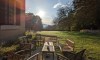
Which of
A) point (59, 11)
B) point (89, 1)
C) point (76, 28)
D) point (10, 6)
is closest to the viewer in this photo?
point (10, 6)

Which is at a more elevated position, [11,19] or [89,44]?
[11,19]

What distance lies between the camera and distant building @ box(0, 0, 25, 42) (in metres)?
14.8

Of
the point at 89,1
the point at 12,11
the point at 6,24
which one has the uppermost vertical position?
the point at 89,1

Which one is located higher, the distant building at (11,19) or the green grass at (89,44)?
the distant building at (11,19)

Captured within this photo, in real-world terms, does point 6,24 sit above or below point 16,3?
below

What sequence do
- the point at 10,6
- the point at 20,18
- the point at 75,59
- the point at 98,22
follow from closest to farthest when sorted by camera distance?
1. the point at 75,59
2. the point at 10,6
3. the point at 20,18
4. the point at 98,22

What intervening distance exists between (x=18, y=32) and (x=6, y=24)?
10.2ft

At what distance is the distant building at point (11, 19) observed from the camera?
584 inches

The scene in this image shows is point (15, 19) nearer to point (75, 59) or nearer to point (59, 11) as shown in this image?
point (75, 59)

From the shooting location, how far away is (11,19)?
54.4ft

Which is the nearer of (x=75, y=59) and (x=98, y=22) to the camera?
(x=75, y=59)

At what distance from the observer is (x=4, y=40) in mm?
14906

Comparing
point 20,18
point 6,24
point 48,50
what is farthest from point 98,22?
point 48,50

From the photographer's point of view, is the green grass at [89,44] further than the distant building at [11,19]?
No
